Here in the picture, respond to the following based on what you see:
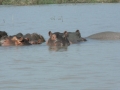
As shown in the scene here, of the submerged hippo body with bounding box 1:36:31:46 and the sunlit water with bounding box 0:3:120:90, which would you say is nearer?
the sunlit water with bounding box 0:3:120:90

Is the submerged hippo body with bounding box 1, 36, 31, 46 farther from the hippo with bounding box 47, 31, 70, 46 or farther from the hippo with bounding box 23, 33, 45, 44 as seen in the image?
the hippo with bounding box 47, 31, 70, 46

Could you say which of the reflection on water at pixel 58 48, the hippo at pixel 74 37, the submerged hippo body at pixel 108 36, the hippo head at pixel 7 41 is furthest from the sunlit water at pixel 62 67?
the submerged hippo body at pixel 108 36

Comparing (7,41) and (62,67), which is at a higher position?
(62,67)

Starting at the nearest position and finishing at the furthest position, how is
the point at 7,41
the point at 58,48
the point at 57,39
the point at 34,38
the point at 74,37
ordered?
1. the point at 58,48
2. the point at 57,39
3. the point at 7,41
4. the point at 34,38
5. the point at 74,37

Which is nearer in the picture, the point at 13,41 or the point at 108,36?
the point at 13,41

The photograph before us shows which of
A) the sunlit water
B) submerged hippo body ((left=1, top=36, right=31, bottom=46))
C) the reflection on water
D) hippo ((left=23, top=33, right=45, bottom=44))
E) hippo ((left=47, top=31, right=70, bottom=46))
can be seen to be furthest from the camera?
hippo ((left=23, top=33, right=45, bottom=44))

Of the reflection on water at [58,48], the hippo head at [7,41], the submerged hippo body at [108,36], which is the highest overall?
the hippo head at [7,41]

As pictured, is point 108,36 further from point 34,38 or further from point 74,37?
point 34,38

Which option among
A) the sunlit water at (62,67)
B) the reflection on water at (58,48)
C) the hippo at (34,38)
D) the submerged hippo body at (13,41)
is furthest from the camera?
the hippo at (34,38)

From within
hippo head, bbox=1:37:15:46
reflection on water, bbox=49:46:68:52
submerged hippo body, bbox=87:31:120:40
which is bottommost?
submerged hippo body, bbox=87:31:120:40

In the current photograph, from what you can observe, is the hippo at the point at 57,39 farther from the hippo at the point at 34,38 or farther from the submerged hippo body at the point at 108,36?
the submerged hippo body at the point at 108,36

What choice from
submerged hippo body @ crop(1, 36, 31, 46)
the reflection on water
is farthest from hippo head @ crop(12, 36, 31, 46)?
the reflection on water

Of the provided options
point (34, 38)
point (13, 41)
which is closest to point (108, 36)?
point (34, 38)

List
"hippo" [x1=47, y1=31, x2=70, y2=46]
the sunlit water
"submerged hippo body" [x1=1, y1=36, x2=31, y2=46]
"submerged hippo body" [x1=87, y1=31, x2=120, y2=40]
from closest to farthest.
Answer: the sunlit water
"hippo" [x1=47, y1=31, x2=70, y2=46]
"submerged hippo body" [x1=1, y1=36, x2=31, y2=46]
"submerged hippo body" [x1=87, y1=31, x2=120, y2=40]
